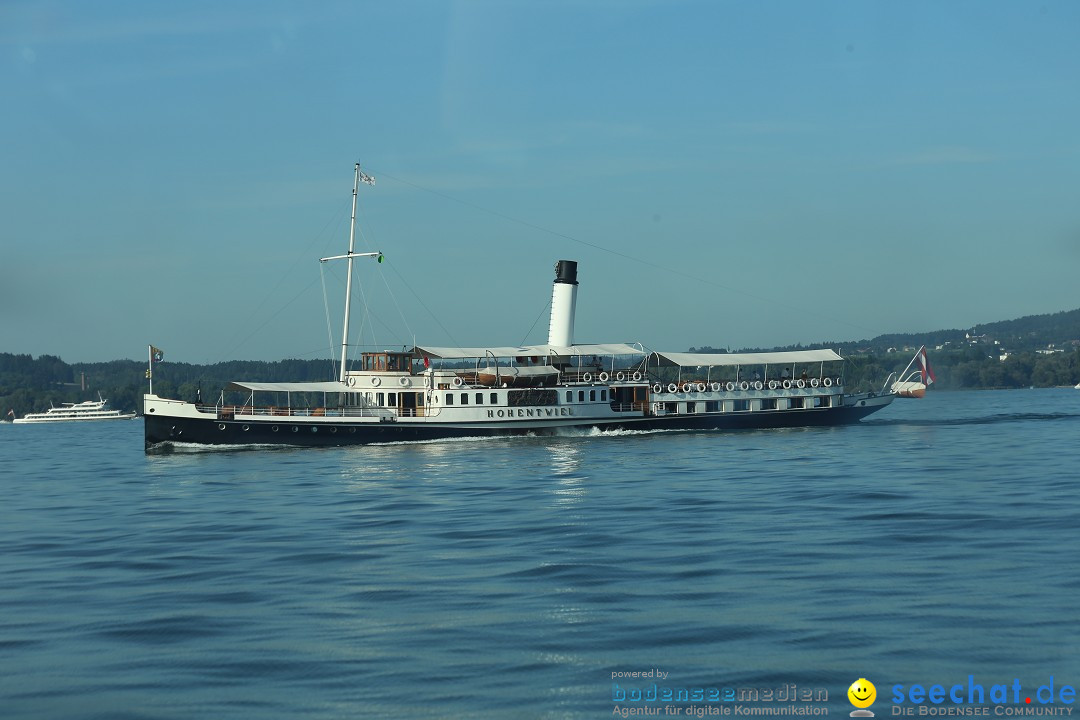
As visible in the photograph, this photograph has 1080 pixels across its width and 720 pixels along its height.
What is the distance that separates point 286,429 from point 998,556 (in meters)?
52.7

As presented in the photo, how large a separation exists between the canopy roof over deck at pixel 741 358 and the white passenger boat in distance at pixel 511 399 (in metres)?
0.14

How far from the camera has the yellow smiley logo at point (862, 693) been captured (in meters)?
16.3

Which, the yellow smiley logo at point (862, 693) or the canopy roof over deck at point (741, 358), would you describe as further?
the canopy roof over deck at point (741, 358)

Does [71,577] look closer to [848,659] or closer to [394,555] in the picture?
[394,555]

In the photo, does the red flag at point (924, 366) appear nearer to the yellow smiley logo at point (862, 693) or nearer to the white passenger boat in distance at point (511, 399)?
the white passenger boat in distance at point (511, 399)

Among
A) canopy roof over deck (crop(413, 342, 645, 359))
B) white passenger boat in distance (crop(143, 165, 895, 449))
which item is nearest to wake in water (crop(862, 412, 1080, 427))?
white passenger boat in distance (crop(143, 165, 895, 449))

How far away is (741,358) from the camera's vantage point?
8781 cm

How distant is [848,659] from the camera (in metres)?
18.3

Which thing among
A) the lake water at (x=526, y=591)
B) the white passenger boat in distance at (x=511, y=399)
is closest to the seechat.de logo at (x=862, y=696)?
the lake water at (x=526, y=591)

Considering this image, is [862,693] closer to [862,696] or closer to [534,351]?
[862,696]

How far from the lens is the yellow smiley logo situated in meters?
16.3

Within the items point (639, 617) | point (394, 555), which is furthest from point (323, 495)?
point (639, 617)

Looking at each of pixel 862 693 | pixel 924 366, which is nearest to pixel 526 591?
pixel 862 693

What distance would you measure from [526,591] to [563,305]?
65.9 meters
